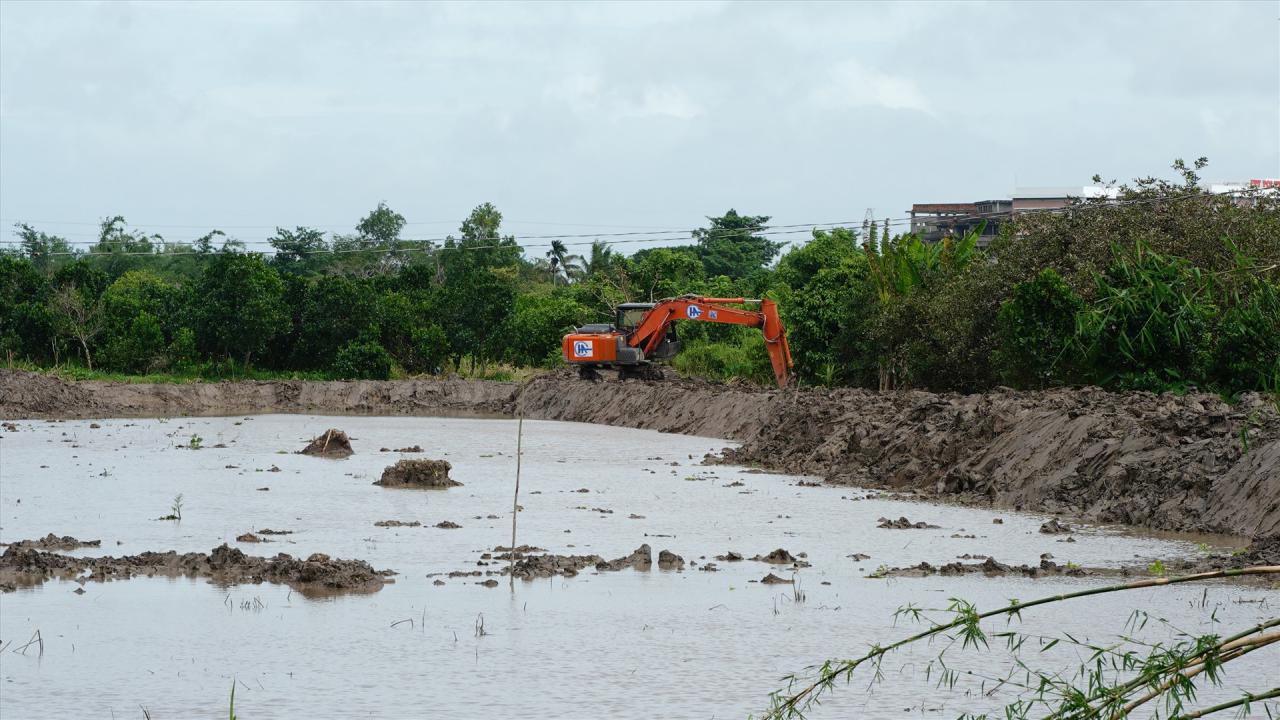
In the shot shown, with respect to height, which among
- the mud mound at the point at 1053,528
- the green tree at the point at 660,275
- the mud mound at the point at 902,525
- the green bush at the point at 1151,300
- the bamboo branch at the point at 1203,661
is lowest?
the mud mound at the point at 902,525

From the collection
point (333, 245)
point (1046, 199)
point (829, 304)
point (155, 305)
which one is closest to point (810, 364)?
point (829, 304)

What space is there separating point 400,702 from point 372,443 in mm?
22321

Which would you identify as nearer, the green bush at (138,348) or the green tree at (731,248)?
the green bush at (138,348)

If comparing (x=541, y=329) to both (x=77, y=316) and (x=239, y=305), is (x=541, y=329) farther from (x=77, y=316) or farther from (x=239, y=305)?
(x=77, y=316)

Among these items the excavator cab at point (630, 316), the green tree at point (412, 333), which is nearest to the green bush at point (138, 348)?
the green tree at point (412, 333)

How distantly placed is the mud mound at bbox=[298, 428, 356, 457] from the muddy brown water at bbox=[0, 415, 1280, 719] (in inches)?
213

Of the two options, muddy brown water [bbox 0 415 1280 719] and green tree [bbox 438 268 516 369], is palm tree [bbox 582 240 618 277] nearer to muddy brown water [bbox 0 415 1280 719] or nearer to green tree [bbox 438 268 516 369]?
green tree [bbox 438 268 516 369]

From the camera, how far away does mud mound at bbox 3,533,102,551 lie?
13445 mm

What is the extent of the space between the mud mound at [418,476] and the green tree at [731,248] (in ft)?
178

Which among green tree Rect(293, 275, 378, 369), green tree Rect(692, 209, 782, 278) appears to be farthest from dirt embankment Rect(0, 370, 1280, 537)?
green tree Rect(692, 209, 782, 278)

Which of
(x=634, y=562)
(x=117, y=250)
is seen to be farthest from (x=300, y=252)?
(x=634, y=562)

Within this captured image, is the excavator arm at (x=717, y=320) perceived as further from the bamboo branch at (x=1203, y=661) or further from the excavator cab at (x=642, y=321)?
the bamboo branch at (x=1203, y=661)

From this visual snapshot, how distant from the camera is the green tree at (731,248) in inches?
2955

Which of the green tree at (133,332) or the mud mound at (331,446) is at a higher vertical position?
the green tree at (133,332)
